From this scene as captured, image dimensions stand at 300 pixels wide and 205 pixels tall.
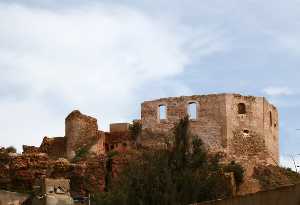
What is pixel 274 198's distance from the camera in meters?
16.1

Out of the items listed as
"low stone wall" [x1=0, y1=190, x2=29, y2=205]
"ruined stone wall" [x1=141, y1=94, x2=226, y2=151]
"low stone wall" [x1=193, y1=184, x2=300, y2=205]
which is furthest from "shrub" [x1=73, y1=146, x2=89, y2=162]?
"low stone wall" [x1=193, y1=184, x2=300, y2=205]

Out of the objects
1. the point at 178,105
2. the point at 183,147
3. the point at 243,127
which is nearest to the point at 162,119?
the point at 178,105

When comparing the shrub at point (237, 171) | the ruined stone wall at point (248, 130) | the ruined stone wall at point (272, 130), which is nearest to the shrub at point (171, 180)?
the shrub at point (237, 171)

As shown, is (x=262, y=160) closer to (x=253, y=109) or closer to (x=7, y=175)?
(x=253, y=109)

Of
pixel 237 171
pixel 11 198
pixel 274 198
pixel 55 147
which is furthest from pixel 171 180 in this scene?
pixel 55 147

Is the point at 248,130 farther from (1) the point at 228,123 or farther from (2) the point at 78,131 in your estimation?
(2) the point at 78,131

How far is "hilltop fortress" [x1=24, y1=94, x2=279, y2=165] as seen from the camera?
147 feet

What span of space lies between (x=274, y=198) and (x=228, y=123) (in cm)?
2890

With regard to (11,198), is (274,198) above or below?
above

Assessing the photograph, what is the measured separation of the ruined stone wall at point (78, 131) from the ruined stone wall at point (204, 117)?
3.25 m

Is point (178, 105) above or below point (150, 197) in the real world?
above

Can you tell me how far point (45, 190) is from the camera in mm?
26516

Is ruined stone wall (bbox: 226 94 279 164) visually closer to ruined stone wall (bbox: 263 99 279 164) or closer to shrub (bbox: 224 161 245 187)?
ruined stone wall (bbox: 263 99 279 164)

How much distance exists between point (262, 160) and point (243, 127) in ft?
6.17
